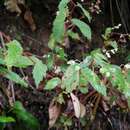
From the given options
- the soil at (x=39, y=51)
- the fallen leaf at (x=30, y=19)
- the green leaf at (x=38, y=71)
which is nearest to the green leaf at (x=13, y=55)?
the green leaf at (x=38, y=71)


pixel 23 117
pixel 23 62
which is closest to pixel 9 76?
pixel 23 62

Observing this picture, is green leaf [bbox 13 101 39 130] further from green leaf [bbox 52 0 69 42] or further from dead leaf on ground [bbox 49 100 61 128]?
green leaf [bbox 52 0 69 42]

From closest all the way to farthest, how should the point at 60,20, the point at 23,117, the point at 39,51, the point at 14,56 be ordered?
the point at 14,56
the point at 23,117
the point at 60,20
the point at 39,51

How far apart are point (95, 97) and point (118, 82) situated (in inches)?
11.8

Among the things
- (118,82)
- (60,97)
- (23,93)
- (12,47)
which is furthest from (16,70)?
(118,82)

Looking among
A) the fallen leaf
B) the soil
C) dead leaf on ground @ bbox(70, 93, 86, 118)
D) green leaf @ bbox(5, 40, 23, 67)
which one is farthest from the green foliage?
the fallen leaf

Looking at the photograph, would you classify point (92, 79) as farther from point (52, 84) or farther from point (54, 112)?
point (54, 112)

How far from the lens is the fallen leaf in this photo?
2.17m

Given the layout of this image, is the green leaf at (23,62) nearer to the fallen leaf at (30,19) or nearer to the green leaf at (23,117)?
the green leaf at (23,117)

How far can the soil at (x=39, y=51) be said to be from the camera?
75.4 inches

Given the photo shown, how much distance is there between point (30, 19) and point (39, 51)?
0.20 meters

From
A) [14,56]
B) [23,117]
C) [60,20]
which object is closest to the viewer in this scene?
[14,56]

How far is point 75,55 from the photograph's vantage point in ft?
7.39

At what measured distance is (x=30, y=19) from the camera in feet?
7.14
